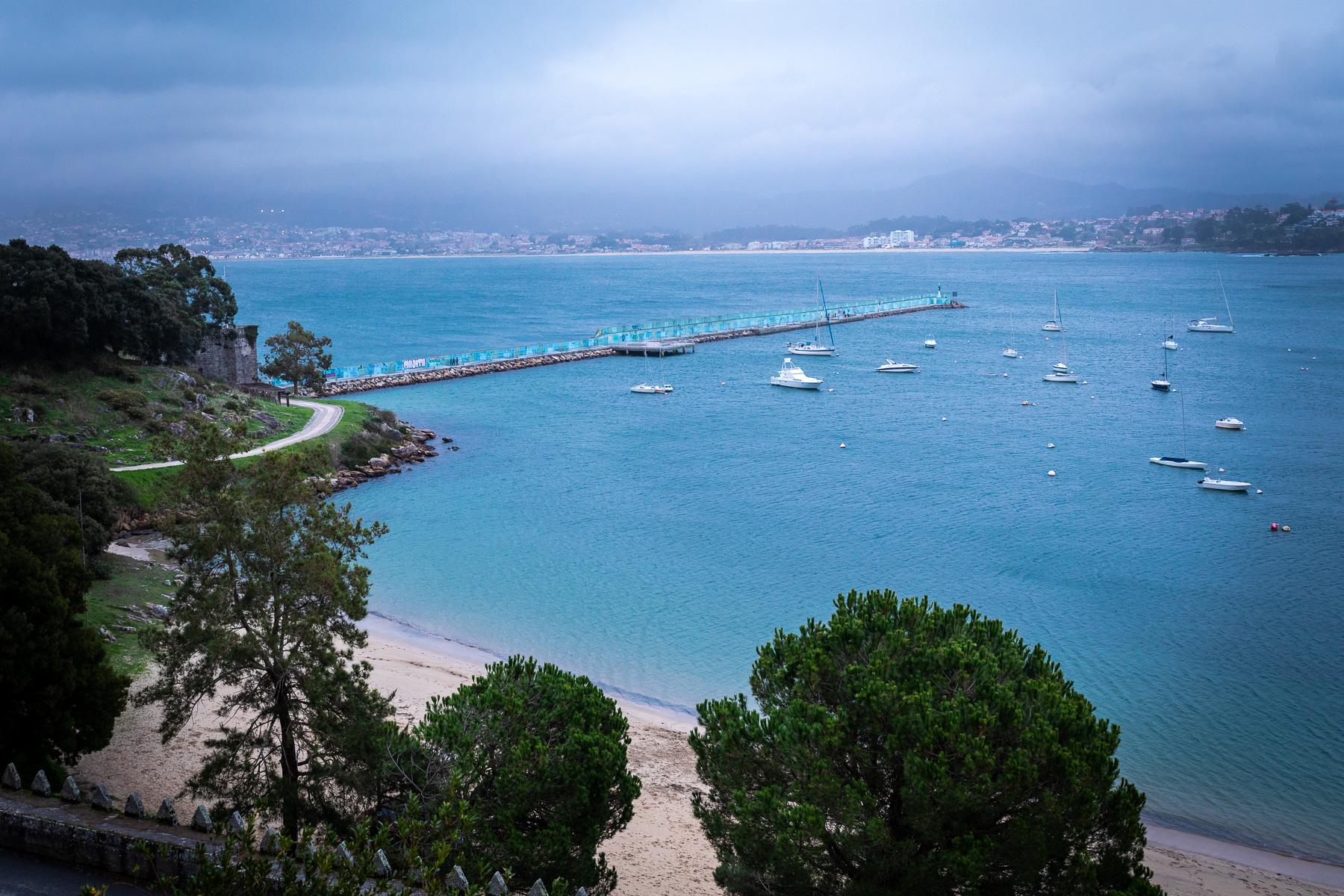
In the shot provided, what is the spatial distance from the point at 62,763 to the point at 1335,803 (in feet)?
81.5

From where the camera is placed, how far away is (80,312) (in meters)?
46.2

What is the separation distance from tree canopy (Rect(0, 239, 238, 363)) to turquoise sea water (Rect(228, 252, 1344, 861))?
44.8 ft

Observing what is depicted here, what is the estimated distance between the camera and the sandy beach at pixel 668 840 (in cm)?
1814

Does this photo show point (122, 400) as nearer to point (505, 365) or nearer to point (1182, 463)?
point (505, 365)

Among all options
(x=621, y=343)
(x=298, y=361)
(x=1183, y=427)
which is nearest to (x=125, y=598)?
(x=298, y=361)

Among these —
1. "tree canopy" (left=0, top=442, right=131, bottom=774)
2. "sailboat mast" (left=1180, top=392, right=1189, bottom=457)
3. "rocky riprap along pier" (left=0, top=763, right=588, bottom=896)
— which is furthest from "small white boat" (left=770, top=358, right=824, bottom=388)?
"rocky riprap along pier" (left=0, top=763, right=588, bottom=896)

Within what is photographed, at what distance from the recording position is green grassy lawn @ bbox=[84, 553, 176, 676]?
23922 millimetres

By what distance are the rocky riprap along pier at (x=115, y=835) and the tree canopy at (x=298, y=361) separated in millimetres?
52003

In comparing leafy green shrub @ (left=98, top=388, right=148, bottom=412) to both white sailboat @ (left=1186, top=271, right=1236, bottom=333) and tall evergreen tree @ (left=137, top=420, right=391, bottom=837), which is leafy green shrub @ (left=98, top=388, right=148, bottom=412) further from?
white sailboat @ (left=1186, top=271, right=1236, bottom=333)

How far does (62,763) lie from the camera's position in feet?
56.3

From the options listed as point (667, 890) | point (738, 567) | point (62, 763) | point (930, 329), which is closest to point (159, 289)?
point (738, 567)

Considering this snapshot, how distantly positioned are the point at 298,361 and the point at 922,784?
5895 cm

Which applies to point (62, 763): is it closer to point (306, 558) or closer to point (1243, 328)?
point (306, 558)

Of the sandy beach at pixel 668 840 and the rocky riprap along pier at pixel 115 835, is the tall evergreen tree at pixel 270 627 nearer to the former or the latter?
the rocky riprap along pier at pixel 115 835
